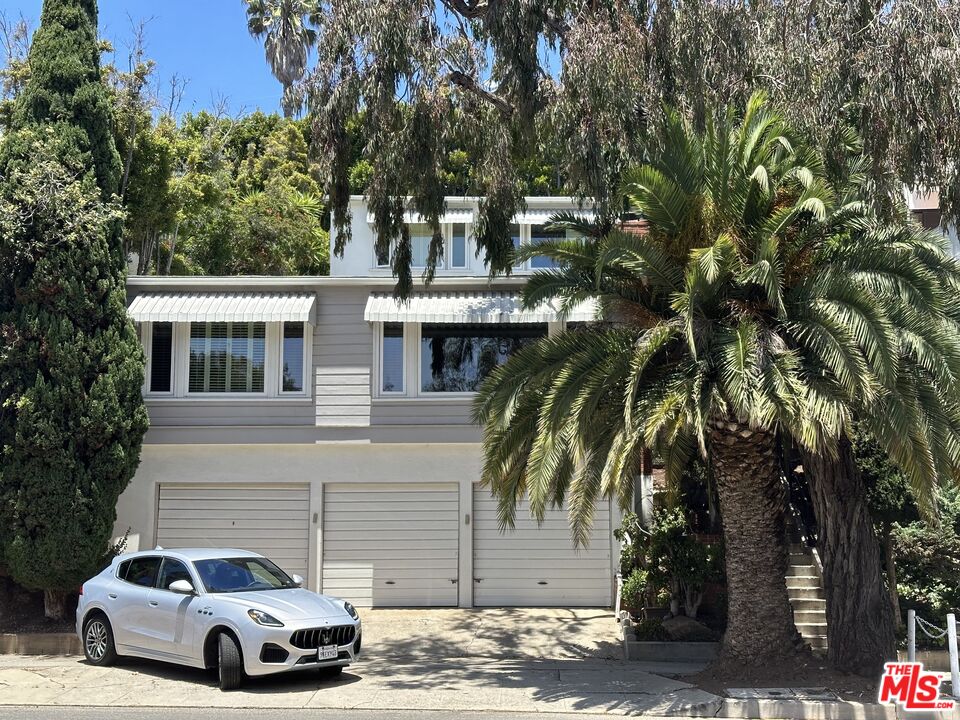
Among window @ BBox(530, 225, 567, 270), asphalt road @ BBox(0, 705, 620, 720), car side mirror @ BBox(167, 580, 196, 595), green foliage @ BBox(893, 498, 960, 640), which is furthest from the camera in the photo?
window @ BBox(530, 225, 567, 270)

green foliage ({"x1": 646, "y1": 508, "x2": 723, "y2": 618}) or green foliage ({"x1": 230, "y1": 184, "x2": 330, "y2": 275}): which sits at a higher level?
green foliage ({"x1": 230, "y1": 184, "x2": 330, "y2": 275})

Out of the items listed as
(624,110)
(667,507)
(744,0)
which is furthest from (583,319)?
(744,0)

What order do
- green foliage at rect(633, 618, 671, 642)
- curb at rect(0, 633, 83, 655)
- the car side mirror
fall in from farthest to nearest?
curb at rect(0, 633, 83, 655)
green foliage at rect(633, 618, 671, 642)
the car side mirror

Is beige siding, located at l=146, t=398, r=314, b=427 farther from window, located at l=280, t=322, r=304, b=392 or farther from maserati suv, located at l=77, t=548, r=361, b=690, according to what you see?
maserati suv, located at l=77, t=548, r=361, b=690

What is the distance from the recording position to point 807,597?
1497 centimetres

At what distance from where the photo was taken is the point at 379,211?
46.6 ft

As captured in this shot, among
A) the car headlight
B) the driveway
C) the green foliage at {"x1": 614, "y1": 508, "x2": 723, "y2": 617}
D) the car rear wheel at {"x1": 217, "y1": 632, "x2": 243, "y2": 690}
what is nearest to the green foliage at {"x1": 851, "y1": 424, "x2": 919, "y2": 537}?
the green foliage at {"x1": 614, "y1": 508, "x2": 723, "y2": 617}

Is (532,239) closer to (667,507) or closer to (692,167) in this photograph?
(667,507)

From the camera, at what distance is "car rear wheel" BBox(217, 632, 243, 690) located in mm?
10570

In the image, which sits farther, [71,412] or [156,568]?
[71,412]

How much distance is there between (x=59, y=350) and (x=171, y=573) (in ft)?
15.3

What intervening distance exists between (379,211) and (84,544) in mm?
6684

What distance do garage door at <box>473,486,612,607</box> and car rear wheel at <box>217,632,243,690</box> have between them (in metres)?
7.27

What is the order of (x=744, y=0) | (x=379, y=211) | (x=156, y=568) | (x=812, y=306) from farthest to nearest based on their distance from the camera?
(x=379, y=211)
(x=744, y=0)
(x=156, y=568)
(x=812, y=306)
